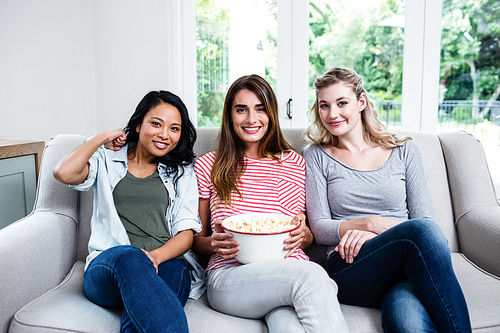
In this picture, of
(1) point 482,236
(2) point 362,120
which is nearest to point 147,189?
(2) point 362,120

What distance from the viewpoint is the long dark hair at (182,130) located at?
1.42m

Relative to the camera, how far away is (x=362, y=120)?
1.55 m

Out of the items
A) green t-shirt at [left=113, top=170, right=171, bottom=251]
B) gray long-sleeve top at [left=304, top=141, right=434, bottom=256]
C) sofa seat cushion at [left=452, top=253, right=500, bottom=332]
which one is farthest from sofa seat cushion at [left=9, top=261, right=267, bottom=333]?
sofa seat cushion at [left=452, top=253, right=500, bottom=332]

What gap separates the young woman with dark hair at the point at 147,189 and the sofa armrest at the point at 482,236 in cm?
107

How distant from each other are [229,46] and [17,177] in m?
1.61

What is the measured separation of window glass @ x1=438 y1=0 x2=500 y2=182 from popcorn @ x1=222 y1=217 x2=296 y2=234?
6.21 feet

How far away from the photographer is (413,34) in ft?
8.14

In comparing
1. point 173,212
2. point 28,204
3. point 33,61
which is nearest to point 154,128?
point 173,212

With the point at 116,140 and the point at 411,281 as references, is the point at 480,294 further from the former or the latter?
the point at 116,140

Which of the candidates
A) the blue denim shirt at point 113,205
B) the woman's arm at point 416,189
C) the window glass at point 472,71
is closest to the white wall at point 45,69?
the blue denim shirt at point 113,205

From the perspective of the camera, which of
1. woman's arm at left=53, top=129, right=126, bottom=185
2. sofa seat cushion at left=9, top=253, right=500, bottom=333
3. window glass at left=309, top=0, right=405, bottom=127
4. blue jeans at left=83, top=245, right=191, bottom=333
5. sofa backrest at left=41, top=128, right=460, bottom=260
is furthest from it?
window glass at left=309, top=0, right=405, bottom=127

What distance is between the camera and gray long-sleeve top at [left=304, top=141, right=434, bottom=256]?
4.61 feet

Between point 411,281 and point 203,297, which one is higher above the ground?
point 411,281

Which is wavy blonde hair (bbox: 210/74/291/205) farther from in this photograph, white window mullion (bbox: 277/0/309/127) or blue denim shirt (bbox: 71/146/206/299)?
white window mullion (bbox: 277/0/309/127)
